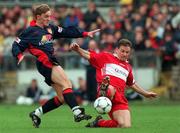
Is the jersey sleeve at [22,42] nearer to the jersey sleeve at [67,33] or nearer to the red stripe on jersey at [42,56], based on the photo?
the red stripe on jersey at [42,56]

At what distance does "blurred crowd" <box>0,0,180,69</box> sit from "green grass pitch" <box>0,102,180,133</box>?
12.1 ft

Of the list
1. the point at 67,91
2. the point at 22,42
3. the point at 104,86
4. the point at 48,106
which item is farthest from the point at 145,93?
the point at 22,42

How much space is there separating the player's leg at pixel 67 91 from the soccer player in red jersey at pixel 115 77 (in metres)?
0.44

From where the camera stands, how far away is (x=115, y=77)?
13727 mm

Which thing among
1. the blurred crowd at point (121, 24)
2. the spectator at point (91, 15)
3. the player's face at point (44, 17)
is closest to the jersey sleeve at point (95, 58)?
the player's face at point (44, 17)

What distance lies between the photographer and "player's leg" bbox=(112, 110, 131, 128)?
13.4 metres

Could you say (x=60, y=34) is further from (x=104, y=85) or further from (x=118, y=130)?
(x=118, y=130)

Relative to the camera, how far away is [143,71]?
2541 cm

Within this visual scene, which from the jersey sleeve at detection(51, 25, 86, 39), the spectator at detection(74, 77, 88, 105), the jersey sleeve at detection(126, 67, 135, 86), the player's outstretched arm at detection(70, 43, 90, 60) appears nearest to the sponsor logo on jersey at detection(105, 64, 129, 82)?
the jersey sleeve at detection(126, 67, 135, 86)

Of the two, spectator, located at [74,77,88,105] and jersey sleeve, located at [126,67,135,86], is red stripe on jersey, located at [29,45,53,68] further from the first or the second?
spectator, located at [74,77,88,105]

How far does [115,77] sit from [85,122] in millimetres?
2014

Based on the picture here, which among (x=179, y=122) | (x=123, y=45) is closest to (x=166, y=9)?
(x=179, y=122)

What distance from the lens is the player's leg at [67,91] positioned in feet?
43.5

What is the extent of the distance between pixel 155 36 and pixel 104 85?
1246cm
